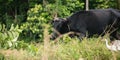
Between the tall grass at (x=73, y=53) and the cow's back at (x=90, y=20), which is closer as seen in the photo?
the tall grass at (x=73, y=53)

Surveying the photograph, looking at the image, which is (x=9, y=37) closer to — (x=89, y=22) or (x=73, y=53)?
(x=73, y=53)

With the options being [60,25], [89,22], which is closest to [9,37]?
[60,25]

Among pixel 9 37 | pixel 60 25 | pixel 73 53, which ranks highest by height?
pixel 9 37

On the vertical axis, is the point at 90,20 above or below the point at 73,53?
below

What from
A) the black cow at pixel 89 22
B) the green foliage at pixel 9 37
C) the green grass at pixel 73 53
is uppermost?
the green foliage at pixel 9 37

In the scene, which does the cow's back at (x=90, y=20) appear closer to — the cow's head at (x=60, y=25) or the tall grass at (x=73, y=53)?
the cow's head at (x=60, y=25)

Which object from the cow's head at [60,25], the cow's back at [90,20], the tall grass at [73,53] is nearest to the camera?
the tall grass at [73,53]

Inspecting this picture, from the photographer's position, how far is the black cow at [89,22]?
514 inches

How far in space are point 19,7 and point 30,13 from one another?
3.93 meters

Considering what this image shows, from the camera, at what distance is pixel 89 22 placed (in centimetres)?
1345

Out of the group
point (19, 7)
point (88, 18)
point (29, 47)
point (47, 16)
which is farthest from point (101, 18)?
point (19, 7)

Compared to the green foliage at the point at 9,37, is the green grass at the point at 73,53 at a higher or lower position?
lower

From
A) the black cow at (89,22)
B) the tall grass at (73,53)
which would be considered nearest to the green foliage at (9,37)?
the tall grass at (73,53)

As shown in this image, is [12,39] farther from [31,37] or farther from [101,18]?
[31,37]
